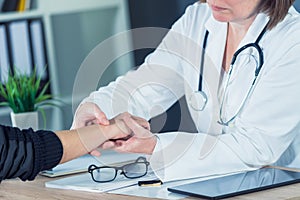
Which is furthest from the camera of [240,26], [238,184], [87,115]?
[240,26]

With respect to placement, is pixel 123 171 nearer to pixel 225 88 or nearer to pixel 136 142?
pixel 136 142

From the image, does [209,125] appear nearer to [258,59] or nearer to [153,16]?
[258,59]

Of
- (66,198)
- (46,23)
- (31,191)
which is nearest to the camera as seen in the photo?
(66,198)

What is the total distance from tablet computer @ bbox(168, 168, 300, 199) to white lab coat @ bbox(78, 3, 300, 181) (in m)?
0.07

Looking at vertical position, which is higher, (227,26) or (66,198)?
(227,26)

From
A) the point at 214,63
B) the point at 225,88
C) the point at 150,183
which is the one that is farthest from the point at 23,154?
the point at 214,63

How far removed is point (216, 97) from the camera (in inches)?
96.4

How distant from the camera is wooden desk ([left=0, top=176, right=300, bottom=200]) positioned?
5.73ft

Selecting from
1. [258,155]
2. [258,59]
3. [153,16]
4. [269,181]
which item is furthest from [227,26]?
[153,16]

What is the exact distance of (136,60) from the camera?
402 cm

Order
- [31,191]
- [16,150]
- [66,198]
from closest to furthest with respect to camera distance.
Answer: [16,150] → [66,198] → [31,191]

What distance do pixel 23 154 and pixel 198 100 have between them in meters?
0.92

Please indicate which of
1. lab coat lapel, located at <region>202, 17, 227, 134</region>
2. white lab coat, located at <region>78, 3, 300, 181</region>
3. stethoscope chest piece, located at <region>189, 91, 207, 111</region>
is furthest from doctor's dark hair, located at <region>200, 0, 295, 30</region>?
stethoscope chest piece, located at <region>189, 91, 207, 111</region>

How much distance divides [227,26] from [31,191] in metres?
0.91
